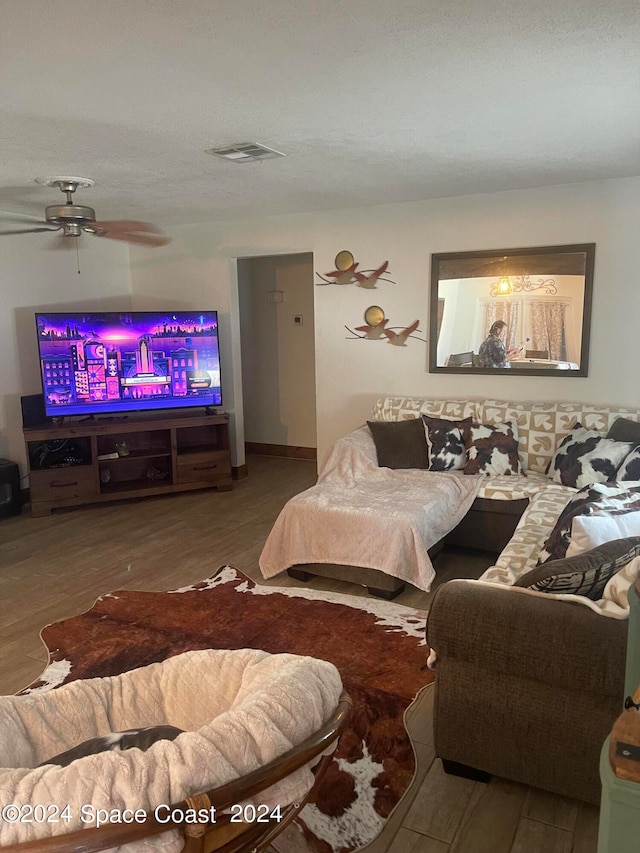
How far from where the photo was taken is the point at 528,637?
6.03ft

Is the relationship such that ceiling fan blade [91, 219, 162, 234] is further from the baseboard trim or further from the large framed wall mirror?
the baseboard trim

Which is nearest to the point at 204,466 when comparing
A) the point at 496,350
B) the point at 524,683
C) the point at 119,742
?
the point at 496,350

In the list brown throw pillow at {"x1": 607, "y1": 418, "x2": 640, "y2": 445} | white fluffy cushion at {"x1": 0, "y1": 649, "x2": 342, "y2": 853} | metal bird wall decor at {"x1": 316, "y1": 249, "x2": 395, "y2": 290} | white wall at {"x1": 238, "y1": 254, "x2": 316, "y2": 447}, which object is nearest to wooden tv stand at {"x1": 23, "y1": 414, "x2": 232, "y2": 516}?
white wall at {"x1": 238, "y1": 254, "x2": 316, "y2": 447}

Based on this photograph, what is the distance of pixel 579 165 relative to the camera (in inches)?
147

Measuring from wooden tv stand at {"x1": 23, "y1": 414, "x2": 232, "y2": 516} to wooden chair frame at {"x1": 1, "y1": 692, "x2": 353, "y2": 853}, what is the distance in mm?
4285

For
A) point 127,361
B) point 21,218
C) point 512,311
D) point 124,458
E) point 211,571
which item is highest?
point 21,218

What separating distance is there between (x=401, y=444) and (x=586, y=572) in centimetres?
254

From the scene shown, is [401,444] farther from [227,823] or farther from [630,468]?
[227,823]

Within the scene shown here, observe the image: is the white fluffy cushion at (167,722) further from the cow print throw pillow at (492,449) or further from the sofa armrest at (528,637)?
the cow print throw pillow at (492,449)

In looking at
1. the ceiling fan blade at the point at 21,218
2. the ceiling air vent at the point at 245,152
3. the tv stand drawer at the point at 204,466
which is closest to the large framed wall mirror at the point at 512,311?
the ceiling air vent at the point at 245,152

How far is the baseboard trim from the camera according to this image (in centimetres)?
684

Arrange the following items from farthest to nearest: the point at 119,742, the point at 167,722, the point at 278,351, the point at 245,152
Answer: the point at 278,351 < the point at 245,152 < the point at 167,722 < the point at 119,742

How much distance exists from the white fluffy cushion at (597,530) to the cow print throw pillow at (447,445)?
6.55 ft

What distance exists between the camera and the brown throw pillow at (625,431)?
3.82 meters
